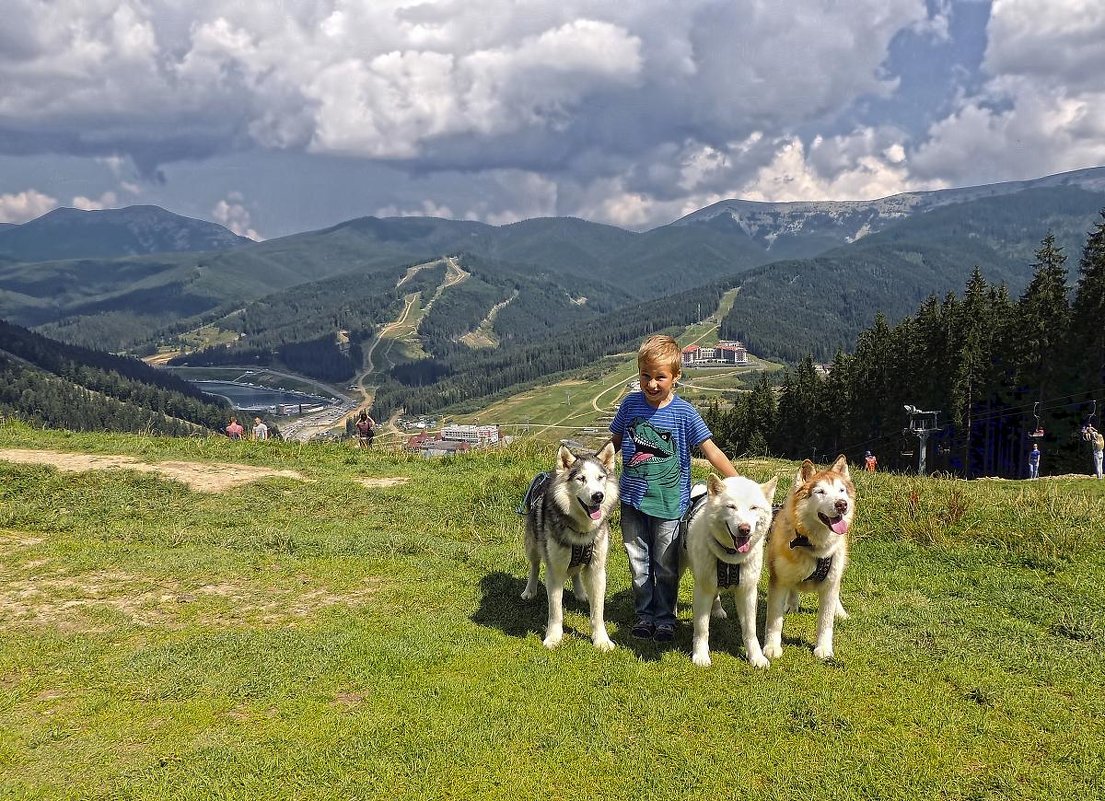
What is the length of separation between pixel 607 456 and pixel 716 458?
1396 millimetres

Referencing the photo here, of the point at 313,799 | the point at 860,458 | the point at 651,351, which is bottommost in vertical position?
the point at 860,458

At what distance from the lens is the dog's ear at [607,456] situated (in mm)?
6809

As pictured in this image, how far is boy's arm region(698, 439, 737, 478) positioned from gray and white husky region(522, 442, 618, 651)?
45.9 inches

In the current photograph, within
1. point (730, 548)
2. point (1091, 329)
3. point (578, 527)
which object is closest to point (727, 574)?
point (730, 548)

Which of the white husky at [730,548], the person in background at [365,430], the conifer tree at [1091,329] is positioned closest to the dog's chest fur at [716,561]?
the white husky at [730,548]

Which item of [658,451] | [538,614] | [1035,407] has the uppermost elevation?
[658,451]

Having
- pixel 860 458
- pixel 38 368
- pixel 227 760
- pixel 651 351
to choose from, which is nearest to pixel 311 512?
pixel 227 760

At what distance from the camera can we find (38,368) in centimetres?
19838

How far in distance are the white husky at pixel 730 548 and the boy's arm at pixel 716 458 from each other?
0.35 m

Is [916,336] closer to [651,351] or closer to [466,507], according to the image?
[466,507]

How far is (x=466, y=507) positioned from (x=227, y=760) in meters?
9.01

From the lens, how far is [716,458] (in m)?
7.23

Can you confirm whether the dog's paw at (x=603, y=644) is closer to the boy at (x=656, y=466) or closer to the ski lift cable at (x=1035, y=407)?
the boy at (x=656, y=466)

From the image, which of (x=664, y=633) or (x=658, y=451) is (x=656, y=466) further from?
(x=664, y=633)
